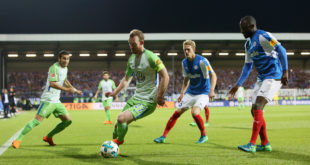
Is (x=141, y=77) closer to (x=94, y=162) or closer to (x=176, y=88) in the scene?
(x=94, y=162)

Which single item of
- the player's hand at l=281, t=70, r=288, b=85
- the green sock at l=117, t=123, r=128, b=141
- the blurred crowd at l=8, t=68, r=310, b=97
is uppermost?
the blurred crowd at l=8, t=68, r=310, b=97

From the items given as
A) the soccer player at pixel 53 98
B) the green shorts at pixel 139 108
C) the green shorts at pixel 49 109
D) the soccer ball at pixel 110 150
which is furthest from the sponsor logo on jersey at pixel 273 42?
the green shorts at pixel 49 109

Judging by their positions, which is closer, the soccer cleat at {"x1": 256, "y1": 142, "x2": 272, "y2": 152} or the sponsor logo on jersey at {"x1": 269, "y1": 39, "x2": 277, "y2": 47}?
the sponsor logo on jersey at {"x1": 269, "y1": 39, "x2": 277, "y2": 47}

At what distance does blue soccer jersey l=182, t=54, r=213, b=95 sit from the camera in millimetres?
7000

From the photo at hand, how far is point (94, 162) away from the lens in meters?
4.83

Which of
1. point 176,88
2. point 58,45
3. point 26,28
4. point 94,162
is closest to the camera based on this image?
point 94,162

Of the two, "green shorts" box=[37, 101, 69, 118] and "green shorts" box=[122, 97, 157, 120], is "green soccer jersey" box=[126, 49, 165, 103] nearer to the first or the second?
"green shorts" box=[122, 97, 157, 120]

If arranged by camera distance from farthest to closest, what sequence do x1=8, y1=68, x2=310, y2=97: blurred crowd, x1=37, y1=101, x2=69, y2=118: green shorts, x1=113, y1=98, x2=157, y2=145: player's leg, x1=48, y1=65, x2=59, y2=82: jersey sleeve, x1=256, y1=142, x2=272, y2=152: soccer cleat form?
x1=8, y1=68, x2=310, y2=97: blurred crowd, x1=37, y1=101, x2=69, y2=118: green shorts, x1=48, y1=65, x2=59, y2=82: jersey sleeve, x1=256, y1=142, x2=272, y2=152: soccer cleat, x1=113, y1=98, x2=157, y2=145: player's leg

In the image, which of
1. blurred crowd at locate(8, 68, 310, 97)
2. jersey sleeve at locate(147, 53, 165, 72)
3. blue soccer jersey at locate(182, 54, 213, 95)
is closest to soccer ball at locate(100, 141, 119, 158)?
jersey sleeve at locate(147, 53, 165, 72)

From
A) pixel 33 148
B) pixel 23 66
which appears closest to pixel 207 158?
pixel 33 148

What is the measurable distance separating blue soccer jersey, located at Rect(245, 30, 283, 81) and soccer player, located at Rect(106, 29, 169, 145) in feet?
5.98

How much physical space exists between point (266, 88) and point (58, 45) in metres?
35.3

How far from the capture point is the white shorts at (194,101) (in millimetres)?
7051

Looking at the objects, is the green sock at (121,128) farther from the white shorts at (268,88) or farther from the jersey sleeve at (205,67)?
the jersey sleeve at (205,67)
